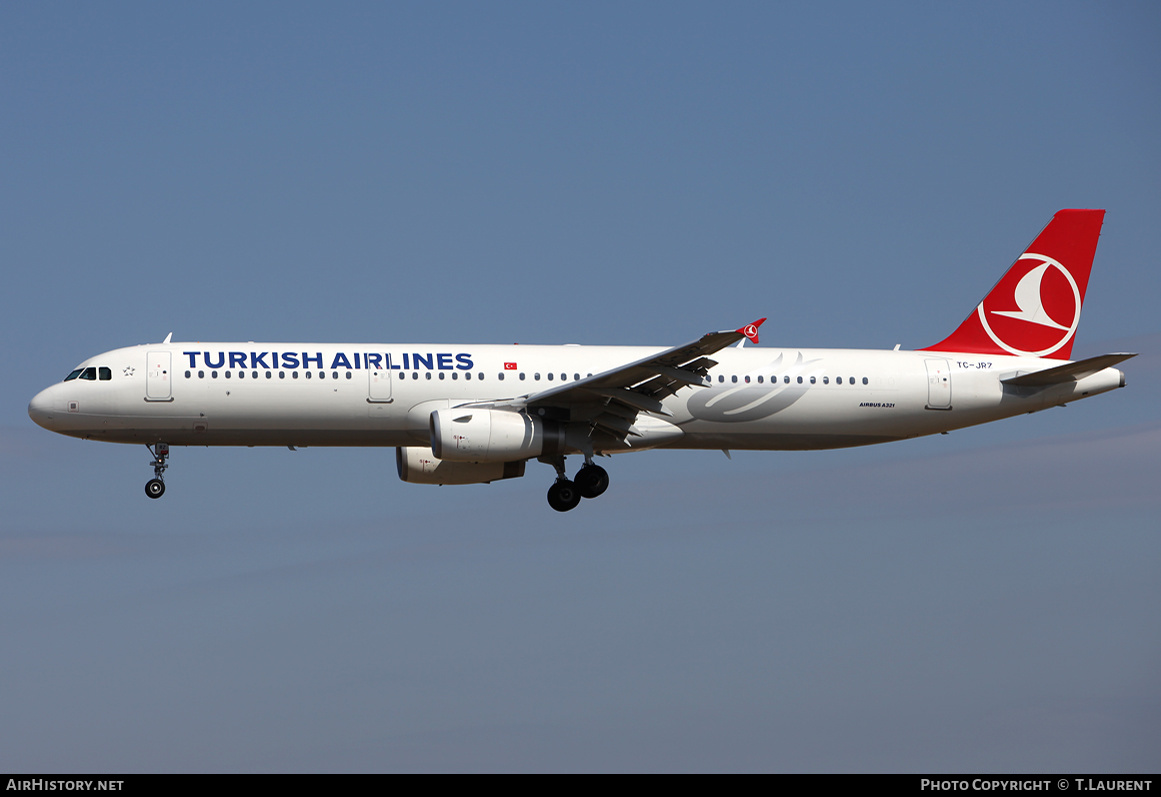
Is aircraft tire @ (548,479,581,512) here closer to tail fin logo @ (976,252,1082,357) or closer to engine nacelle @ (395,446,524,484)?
engine nacelle @ (395,446,524,484)

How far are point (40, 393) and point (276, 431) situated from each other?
5.79 meters

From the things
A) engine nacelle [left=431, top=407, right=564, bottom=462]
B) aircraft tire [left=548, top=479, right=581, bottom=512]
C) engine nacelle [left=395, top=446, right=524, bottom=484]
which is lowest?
aircraft tire [left=548, top=479, right=581, bottom=512]

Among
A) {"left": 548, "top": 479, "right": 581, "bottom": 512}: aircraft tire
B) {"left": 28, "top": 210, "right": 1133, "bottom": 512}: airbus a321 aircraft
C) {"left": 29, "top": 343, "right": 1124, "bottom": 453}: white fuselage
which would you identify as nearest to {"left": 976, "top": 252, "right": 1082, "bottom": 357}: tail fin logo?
{"left": 28, "top": 210, "right": 1133, "bottom": 512}: airbus a321 aircraft

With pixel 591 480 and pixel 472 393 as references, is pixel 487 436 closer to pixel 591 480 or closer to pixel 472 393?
pixel 472 393

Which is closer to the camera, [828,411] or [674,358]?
[674,358]

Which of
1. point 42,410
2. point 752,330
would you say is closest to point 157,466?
point 42,410

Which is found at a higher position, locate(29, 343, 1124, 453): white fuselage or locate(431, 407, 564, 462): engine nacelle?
locate(29, 343, 1124, 453): white fuselage

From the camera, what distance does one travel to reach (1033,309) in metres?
39.5

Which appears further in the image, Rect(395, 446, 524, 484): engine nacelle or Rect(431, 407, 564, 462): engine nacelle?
Rect(395, 446, 524, 484): engine nacelle

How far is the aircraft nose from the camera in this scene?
33906 mm

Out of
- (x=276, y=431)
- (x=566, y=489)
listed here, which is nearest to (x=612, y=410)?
(x=566, y=489)

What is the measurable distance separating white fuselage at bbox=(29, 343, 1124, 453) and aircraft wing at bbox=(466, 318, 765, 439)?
86cm

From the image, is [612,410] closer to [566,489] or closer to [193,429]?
Answer: [566,489]

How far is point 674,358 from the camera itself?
32.1 metres
